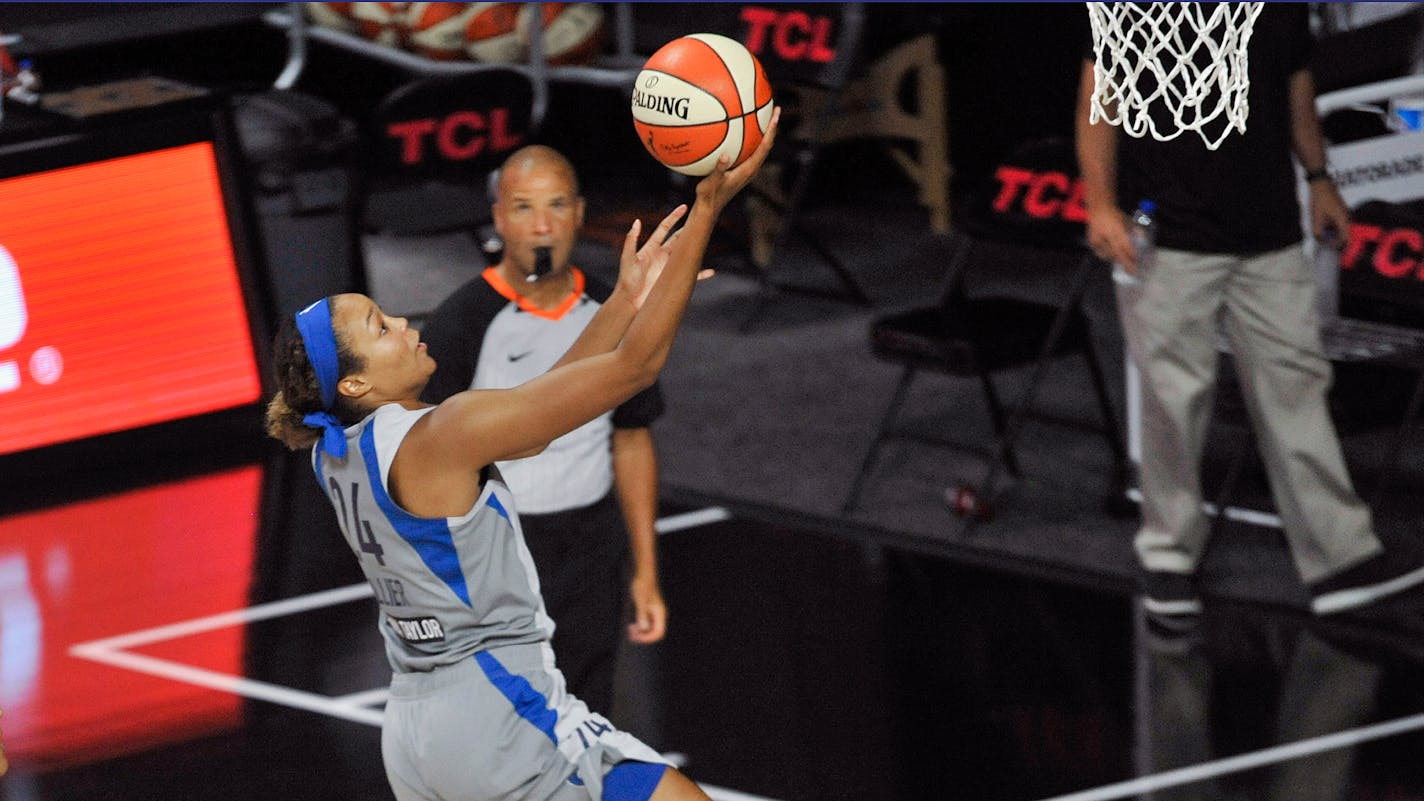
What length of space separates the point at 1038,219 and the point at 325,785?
118 inches

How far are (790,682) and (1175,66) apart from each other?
2017 millimetres

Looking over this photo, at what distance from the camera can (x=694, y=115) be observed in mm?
3527

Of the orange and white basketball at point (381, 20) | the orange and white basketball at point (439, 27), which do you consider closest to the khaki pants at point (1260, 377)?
the orange and white basketball at point (439, 27)

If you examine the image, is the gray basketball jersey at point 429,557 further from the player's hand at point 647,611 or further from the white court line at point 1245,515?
the white court line at point 1245,515

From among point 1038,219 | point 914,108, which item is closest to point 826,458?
point 1038,219

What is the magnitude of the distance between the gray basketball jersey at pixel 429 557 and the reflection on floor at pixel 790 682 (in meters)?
1.83

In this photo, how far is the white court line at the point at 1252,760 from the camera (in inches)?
197

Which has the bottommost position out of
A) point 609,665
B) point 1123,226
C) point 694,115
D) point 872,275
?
point 872,275

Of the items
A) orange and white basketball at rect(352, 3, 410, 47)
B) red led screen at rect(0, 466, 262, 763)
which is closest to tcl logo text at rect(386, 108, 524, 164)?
red led screen at rect(0, 466, 262, 763)

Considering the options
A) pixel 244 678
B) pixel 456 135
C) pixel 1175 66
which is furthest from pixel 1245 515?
pixel 456 135

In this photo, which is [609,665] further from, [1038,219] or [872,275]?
[872,275]

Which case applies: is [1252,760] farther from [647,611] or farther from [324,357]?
[324,357]

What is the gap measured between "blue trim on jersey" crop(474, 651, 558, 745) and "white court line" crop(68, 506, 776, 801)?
7.35 ft

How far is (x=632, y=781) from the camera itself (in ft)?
11.0
